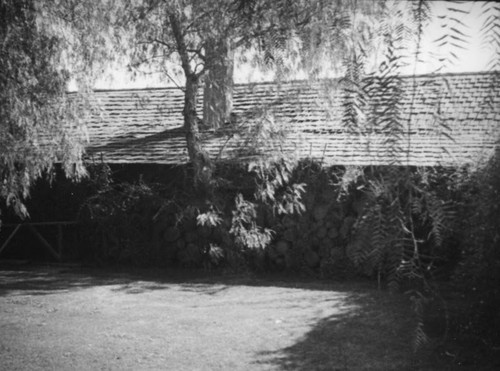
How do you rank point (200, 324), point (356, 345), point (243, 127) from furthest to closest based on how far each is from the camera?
point (243, 127), point (200, 324), point (356, 345)

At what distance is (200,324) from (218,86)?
5.04 meters

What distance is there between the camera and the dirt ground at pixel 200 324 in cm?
558

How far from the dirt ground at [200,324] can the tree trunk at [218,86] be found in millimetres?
3635

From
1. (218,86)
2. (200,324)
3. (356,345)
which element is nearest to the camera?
(356,345)

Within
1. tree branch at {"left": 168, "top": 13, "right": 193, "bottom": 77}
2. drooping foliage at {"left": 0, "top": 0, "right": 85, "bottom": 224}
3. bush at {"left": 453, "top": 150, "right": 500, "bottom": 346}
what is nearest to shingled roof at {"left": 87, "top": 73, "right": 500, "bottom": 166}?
bush at {"left": 453, "top": 150, "right": 500, "bottom": 346}

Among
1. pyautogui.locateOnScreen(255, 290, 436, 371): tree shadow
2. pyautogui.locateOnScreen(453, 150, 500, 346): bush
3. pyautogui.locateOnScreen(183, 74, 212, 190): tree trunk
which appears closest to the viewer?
pyautogui.locateOnScreen(453, 150, 500, 346): bush

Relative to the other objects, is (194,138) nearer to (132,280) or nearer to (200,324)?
(132,280)

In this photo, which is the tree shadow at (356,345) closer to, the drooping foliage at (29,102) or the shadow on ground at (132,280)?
the shadow on ground at (132,280)

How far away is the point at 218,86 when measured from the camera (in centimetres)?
1030

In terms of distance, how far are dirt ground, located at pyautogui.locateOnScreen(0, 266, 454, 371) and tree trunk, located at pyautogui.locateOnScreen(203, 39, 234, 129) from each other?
363cm

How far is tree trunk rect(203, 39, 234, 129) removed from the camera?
9.10 metres

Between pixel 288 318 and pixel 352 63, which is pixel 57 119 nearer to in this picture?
pixel 288 318

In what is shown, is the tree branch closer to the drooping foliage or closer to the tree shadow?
the drooping foliage

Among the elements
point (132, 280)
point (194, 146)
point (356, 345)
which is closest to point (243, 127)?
point (194, 146)
